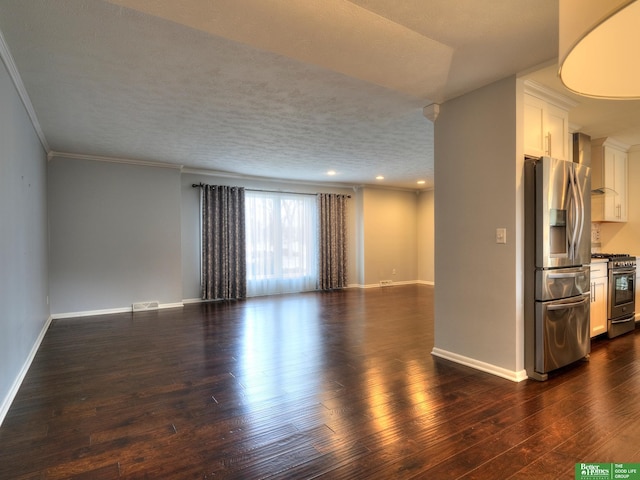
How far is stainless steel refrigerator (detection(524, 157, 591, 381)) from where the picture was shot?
282cm

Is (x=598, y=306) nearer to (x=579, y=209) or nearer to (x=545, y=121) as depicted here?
(x=579, y=209)

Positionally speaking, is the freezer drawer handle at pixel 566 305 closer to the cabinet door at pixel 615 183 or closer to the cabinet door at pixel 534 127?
the cabinet door at pixel 534 127

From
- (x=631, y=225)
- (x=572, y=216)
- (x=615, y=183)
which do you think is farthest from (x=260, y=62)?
(x=631, y=225)

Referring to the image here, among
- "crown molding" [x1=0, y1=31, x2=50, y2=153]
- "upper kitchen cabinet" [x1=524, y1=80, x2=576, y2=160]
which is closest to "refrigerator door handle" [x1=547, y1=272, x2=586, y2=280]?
"upper kitchen cabinet" [x1=524, y1=80, x2=576, y2=160]

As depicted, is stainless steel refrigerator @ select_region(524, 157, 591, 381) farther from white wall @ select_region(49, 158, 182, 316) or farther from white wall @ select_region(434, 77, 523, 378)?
white wall @ select_region(49, 158, 182, 316)

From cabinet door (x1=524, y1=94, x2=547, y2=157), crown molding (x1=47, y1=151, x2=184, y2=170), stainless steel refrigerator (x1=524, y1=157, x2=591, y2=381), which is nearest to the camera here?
stainless steel refrigerator (x1=524, y1=157, x2=591, y2=381)

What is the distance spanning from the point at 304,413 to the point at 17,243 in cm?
277

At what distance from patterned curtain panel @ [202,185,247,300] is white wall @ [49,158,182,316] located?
58 cm

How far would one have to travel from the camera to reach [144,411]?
7.91 feet

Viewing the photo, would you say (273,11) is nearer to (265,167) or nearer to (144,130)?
(144,130)

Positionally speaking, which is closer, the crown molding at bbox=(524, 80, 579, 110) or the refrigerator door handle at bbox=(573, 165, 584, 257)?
the crown molding at bbox=(524, 80, 579, 110)

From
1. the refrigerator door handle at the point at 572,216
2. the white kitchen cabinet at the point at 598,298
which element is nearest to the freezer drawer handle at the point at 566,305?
the refrigerator door handle at the point at 572,216

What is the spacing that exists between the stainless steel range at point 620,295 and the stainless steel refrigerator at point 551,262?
1374 millimetres

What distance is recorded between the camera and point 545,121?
10.2 ft
